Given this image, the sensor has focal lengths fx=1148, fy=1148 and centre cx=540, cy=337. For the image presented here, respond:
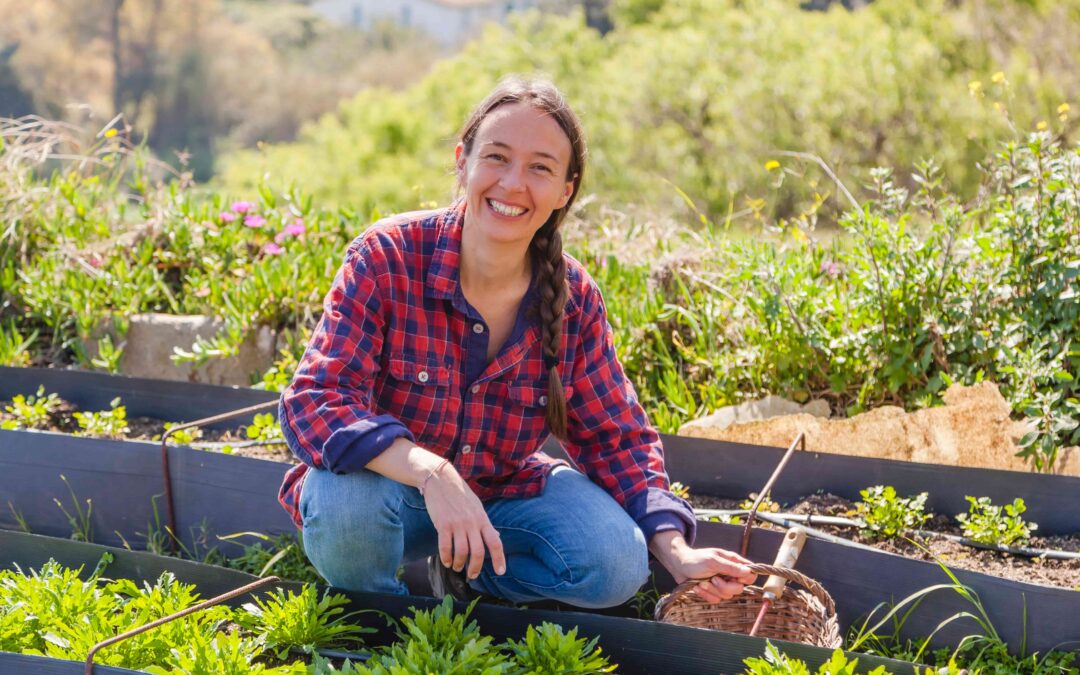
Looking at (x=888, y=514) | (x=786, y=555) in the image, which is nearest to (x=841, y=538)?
(x=888, y=514)

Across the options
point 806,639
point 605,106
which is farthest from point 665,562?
point 605,106

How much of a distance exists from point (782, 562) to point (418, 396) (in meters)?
0.75

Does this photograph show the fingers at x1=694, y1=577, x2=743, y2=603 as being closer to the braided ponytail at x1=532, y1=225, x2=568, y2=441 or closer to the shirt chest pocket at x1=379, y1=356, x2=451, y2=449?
the braided ponytail at x1=532, y1=225, x2=568, y2=441

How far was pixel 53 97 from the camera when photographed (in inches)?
1141

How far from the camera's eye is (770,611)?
226 centimetres

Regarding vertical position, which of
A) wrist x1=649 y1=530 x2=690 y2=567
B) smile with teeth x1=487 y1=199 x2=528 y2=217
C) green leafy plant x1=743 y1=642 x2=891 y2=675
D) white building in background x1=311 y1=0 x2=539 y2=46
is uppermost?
white building in background x1=311 y1=0 x2=539 y2=46

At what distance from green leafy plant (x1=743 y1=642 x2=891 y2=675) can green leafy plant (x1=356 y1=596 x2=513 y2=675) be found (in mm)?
374

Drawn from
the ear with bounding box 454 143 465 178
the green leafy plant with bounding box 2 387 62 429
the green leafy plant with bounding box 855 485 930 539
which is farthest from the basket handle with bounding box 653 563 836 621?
the green leafy plant with bounding box 2 387 62 429

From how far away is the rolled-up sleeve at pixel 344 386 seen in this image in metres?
1.95

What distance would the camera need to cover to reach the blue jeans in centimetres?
204

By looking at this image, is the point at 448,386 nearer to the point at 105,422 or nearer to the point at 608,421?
the point at 608,421

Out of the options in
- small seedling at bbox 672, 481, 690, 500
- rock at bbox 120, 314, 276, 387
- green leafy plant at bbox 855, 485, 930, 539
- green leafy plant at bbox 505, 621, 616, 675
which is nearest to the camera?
green leafy plant at bbox 505, 621, 616, 675

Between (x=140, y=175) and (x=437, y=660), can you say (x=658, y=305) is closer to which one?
(x=437, y=660)

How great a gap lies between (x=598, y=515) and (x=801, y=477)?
0.78 m
